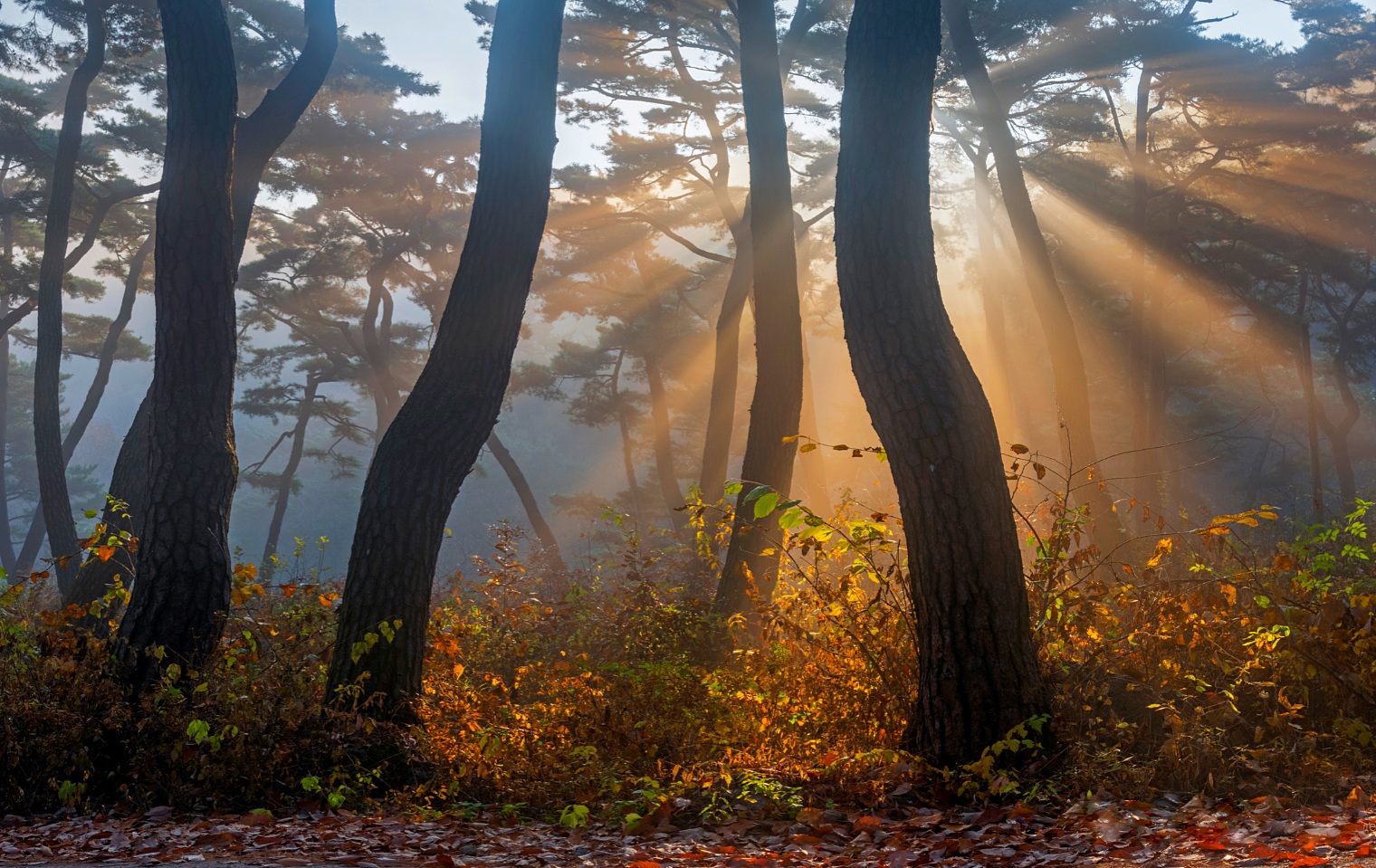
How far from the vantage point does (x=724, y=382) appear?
15.5 meters

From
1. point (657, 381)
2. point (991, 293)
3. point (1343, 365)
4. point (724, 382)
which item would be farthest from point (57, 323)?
point (1343, 365)

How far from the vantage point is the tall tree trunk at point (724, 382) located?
1473cm

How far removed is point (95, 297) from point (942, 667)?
2492cm

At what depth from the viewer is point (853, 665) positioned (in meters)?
5.54

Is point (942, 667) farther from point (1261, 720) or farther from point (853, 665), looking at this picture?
point (1261, 720)

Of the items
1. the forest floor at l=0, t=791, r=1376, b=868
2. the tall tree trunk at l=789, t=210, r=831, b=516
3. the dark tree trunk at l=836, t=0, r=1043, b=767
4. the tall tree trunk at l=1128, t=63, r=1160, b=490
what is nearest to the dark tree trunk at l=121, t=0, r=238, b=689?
the forest floor at l=0, t=791, r=1376, b=868

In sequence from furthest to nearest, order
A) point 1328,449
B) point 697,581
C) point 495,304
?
1. point 1328,449
2. point 697,581
3. point 495,304

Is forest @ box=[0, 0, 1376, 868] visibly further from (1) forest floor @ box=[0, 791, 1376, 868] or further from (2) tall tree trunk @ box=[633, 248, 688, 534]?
(2) tall tree trunk @ box=[633, 248, 688, 534]

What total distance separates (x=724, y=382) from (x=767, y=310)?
19.6 ft

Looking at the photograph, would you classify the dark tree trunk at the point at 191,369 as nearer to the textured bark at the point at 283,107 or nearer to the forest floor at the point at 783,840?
the textured bark at the point at 283,107

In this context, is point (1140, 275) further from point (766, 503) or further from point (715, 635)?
point (766, 503)

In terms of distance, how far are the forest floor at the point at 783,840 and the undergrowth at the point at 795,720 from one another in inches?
7.7

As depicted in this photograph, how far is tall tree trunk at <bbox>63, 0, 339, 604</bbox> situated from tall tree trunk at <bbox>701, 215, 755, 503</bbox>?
7593 millimetres

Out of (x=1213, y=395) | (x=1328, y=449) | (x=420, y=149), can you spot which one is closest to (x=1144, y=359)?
(x=1213, y=395)
